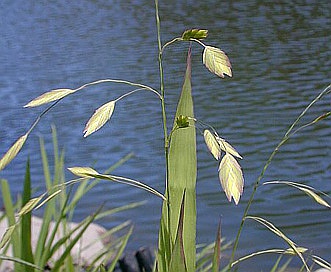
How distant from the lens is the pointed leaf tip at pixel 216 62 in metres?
0.77

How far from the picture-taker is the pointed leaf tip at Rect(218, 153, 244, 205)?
2.53 ft

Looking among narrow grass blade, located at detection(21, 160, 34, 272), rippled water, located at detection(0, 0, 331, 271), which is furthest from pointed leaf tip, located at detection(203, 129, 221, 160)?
rippled water, located at detection(0, 0, 331, 271)

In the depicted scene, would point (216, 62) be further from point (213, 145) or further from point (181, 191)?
point (181, 191)

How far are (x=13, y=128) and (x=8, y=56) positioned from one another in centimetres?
393

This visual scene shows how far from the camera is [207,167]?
562cm

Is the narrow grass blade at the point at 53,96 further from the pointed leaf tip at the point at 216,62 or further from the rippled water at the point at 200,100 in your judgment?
the rippled water at the point at 200,100

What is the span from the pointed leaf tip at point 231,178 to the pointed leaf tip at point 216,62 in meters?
0.10

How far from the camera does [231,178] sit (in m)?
0.79

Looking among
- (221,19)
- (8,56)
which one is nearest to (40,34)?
(8,56)

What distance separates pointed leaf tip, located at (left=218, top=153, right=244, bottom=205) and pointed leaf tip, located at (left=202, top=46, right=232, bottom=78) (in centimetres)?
10

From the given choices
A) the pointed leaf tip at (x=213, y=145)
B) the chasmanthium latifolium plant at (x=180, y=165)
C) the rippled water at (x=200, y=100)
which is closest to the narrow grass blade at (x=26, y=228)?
the chasmanthium latifolium plant at (x=180, y=165)

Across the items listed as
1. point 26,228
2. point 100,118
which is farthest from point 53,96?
point 26,228

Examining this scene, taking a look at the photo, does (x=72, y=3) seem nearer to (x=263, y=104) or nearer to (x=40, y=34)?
(x=40, y=34)

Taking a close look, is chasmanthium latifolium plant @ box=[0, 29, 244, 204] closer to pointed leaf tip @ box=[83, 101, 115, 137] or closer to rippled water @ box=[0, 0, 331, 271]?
pointed leaf tip @ box=[83, 101, 115, 137]
